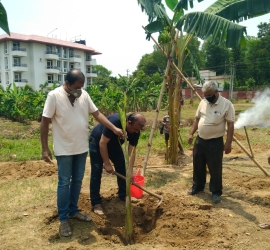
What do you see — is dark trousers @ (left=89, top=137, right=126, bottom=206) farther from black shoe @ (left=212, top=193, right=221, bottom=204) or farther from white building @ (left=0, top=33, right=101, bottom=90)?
white building @ (left=0, top=33, right=101, bottom=90)

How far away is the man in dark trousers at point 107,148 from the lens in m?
3.68

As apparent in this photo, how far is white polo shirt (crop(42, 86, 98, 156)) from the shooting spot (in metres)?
3.33

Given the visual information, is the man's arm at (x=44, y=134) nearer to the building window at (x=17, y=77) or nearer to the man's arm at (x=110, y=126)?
the man's arm at (x=110, y=126)

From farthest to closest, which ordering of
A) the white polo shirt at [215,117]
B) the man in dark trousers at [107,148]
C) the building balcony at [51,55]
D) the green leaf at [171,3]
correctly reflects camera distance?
the building balcony at [51,55], the green leaf at [171,3], the white polo shirt at [215,117], the man in dark trousers at [107,148]

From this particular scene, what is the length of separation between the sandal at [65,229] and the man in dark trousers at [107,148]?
564 mm

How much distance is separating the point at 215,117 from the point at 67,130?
2147 mm

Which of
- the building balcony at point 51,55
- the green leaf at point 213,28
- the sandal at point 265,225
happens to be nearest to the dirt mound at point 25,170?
the green leaf at point 213,28

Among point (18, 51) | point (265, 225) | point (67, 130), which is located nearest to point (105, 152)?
point (67, 130)

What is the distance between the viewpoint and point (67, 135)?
3.42 meters

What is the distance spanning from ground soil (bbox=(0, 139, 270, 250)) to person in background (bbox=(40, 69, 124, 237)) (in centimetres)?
34

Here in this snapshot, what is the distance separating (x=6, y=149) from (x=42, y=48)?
38363 mm

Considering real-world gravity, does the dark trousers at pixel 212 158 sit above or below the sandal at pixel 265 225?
above

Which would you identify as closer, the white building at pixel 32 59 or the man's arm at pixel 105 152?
the man's arm at pixel 105 152

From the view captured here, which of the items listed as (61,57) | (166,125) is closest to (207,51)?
(61,57)
